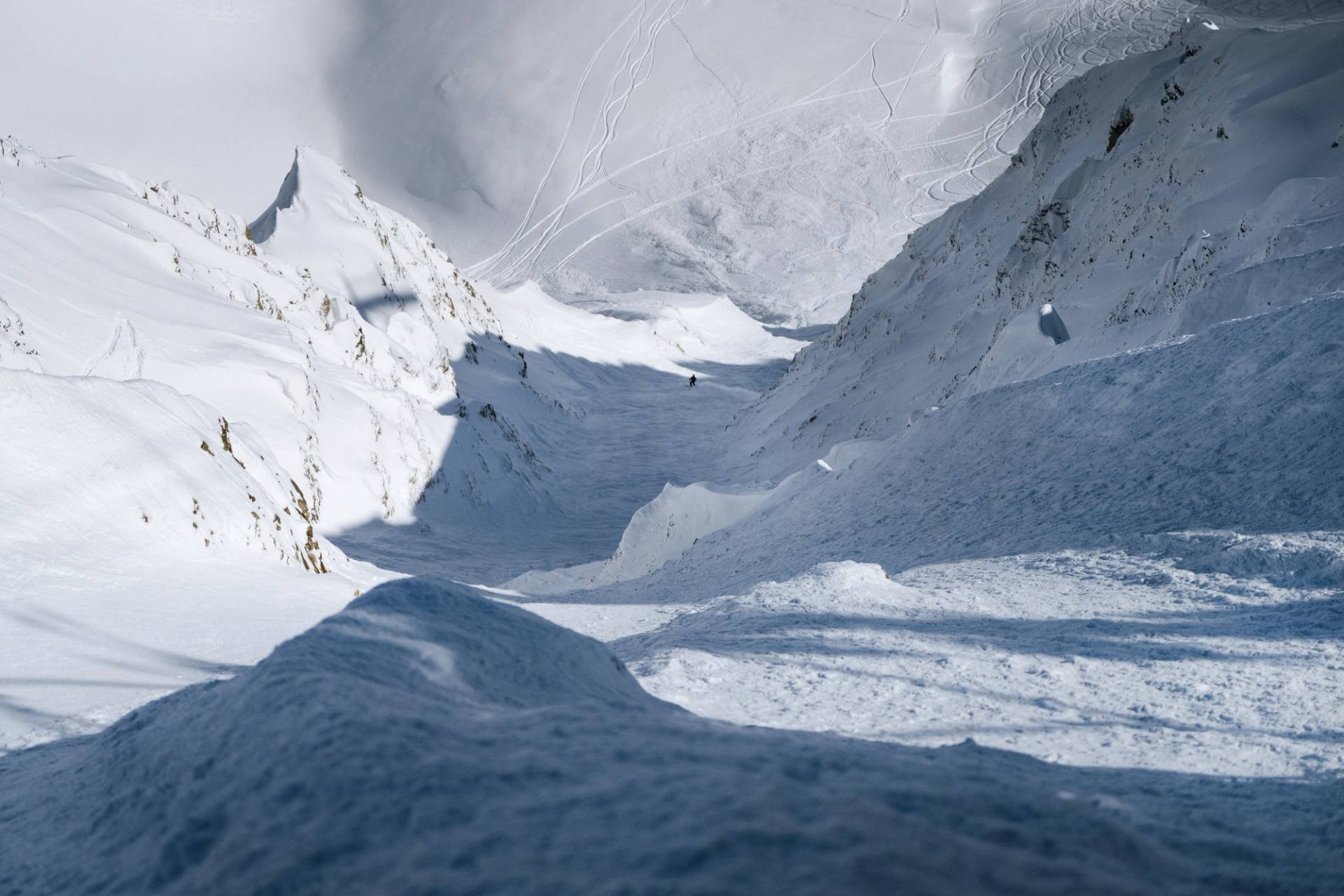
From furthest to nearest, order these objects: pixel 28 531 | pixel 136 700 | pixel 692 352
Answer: pixel 692 352 < pixel 28 531 < pixel 136 700

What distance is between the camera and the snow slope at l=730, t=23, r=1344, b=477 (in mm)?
7594

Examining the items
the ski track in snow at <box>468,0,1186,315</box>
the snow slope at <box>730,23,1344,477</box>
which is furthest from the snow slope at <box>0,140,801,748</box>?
the ski track in snow at <box>468,0,1186,315</box>

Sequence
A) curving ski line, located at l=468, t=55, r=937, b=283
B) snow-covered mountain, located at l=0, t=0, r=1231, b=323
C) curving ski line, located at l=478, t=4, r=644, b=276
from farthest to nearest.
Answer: curving ski line, located at l=468, t=55, r=937, b=283, curving ski line, located at l=478, t=4, r=644, b=276, snow-covered mountain, located at l=0, t=0, r=1231, b=323

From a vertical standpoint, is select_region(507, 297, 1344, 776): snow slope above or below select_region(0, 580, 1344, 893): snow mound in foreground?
above

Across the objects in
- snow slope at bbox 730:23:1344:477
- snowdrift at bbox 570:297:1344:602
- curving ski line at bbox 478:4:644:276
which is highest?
curving ski line at bbox 478:4:644:276

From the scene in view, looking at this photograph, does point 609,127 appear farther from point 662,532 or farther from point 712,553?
point 712,553

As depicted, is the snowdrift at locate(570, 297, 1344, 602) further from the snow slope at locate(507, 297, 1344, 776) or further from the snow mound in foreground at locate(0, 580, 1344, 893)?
the snow mound in foreground at locate(0, 580, 1344, 893)

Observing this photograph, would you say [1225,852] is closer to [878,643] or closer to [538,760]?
[538,760]

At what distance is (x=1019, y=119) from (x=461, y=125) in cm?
2506


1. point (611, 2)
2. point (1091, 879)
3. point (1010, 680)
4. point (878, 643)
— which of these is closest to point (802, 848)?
point (1091, 879)

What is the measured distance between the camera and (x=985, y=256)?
15172 mm

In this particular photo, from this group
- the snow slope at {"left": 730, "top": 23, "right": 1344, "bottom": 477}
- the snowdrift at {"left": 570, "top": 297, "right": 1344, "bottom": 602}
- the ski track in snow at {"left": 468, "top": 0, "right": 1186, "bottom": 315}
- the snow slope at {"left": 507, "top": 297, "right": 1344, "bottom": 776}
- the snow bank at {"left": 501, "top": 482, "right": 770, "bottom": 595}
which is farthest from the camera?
the ski track in snow at {"left": 468, "top": 0, "right": 1186, "bottom": 315}

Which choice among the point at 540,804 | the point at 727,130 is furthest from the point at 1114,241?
the point at 727,130

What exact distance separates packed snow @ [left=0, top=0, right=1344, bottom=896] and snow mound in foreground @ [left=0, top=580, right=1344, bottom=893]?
10 millimetres
